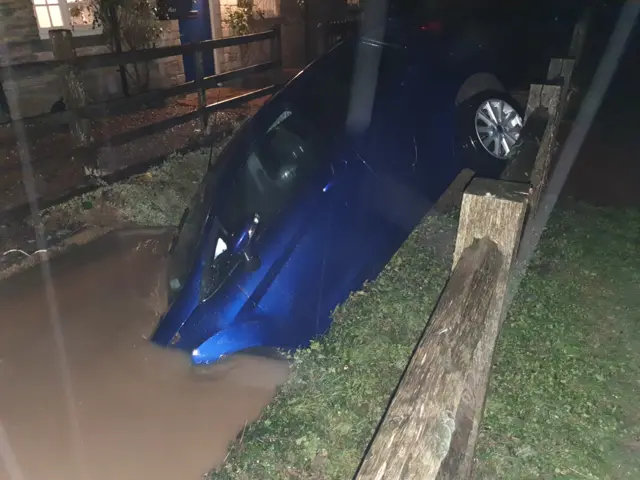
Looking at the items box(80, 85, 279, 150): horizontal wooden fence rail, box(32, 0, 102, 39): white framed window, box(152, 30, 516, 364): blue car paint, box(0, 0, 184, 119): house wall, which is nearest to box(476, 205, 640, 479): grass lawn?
box(152, 30, 516, 364): blue car paint

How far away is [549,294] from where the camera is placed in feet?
11.1

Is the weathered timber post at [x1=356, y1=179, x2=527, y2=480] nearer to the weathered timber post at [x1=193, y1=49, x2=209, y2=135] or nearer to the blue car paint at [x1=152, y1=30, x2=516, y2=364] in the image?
the blue car paint at [x1=152, y1=30, x2=516, y2=364]

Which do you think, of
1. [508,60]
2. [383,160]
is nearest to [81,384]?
[383,160]

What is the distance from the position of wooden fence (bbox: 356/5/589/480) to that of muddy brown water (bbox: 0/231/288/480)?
4.51 ft

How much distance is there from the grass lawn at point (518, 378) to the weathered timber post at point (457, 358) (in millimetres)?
605

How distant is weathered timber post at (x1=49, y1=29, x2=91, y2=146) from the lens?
5.28 metres

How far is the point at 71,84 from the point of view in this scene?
5355 millimetres

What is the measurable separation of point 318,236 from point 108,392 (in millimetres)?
1534

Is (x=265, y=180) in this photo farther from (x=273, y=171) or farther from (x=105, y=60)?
(x=105, y=60)

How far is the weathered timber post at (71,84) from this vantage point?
5.28 m

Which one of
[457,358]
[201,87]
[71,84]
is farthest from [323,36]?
[457,358]

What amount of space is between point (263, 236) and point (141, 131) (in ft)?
12.4

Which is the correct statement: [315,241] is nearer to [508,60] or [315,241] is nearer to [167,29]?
[508,60]

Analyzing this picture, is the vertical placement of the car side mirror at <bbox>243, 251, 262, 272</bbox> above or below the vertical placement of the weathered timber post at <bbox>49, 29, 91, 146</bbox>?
below
